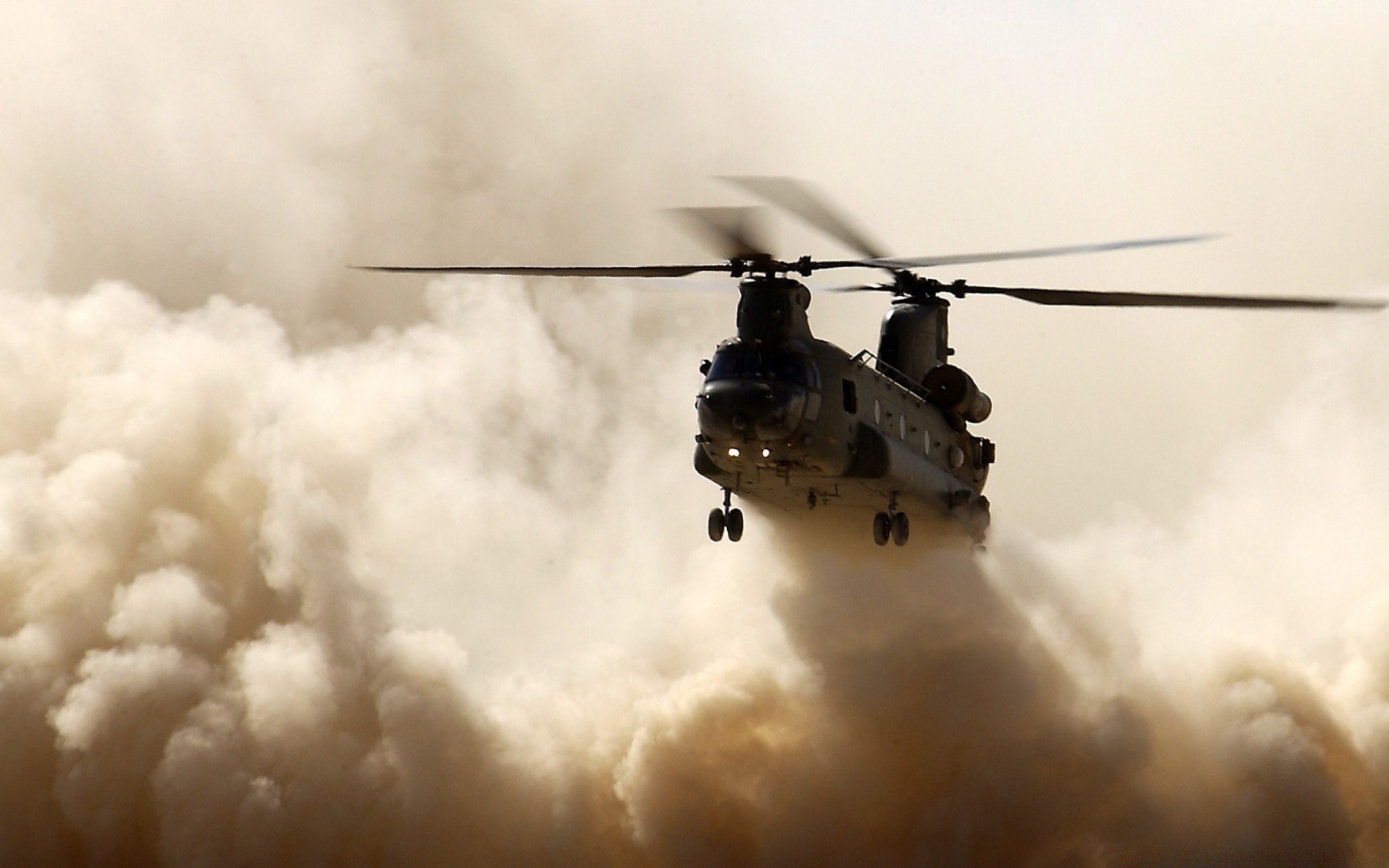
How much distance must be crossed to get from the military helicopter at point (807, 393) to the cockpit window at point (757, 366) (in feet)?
0.07

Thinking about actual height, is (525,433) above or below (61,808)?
above

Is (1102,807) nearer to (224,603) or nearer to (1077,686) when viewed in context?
(1077,686)

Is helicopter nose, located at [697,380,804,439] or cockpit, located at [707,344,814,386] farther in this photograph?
cockpit, located at [707,344,814,386]

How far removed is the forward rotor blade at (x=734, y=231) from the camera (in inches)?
1203

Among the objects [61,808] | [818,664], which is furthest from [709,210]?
[61,808]

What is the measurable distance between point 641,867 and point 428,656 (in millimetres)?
6106

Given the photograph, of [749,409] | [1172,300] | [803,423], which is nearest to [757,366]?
[749,409]

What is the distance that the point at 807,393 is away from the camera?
3138cm

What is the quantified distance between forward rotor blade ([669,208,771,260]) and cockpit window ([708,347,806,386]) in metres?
1.57

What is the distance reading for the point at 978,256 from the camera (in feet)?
104

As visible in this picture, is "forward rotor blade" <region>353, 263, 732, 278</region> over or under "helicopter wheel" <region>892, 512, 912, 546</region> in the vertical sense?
over

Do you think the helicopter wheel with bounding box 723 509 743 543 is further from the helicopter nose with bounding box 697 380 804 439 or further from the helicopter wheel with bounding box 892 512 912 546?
the helicopter wheel with bounding box 892 512 912 546

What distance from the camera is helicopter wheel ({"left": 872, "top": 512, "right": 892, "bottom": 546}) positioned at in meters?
33.5

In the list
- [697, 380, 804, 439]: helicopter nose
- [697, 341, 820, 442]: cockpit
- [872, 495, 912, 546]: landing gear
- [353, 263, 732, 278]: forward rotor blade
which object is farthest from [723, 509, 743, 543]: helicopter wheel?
[353, 263, 732, 278]: forward rotor blade
